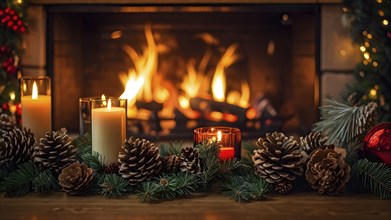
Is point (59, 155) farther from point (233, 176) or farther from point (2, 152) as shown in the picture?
point (233, 176)

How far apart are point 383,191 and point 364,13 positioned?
106 cm

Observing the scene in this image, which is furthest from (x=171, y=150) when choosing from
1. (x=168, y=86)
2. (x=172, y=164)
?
(x=168, y=86)

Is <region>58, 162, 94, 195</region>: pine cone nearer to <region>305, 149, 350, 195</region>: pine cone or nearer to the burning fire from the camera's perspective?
<region>305, 149, 350, 195</region>: pine cone

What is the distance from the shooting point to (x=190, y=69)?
273 cm

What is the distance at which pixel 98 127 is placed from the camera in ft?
4.66

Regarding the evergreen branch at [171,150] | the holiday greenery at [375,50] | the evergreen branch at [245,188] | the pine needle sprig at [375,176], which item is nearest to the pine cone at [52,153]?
the evergreen branch at [171,150]

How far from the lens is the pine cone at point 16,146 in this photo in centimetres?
141

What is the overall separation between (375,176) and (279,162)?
217 mm

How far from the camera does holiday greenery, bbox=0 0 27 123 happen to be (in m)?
2.29

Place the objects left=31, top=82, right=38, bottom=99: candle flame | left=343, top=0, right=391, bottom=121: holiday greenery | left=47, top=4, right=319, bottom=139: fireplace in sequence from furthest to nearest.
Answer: left=47, top=4, right=319, bottom=139: fireplace, left=343, top=0, right=391, bottom=121: holiday greenery, left=31, top=82, right=38, bottom=99: candle flame

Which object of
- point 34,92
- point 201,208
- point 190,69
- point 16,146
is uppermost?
point 190,69

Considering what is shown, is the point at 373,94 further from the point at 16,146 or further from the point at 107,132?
the point at 16,146

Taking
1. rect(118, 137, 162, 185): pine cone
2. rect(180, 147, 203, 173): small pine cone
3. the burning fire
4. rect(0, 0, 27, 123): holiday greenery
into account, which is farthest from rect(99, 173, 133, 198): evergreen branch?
the burning fire

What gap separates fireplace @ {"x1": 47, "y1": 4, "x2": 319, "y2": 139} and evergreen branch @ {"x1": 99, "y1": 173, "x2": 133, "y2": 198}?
1254mm
